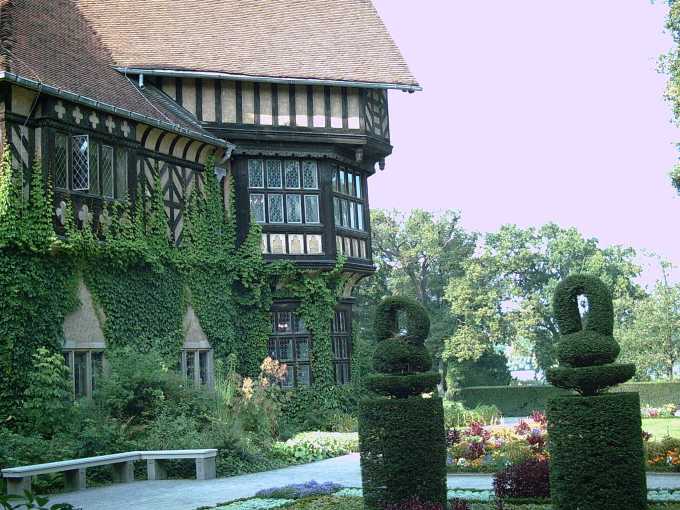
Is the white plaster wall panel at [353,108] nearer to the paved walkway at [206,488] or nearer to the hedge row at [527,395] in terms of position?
the paved walkway at [206,488]

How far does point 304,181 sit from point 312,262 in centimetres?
223

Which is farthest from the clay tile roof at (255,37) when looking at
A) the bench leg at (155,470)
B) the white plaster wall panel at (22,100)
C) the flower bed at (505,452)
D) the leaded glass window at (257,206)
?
the bench leg at (155,470)

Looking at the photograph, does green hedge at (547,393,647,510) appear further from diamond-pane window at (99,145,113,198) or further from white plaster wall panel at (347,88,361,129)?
white plaster wall panel at (347,88,361,129)

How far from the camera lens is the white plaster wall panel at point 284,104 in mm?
24264

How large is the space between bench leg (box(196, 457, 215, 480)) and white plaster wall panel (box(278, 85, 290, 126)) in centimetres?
1065

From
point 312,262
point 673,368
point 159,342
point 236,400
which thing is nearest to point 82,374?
point 159,342

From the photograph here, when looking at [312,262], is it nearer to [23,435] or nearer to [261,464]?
[261,464]

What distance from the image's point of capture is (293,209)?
24.6 metres

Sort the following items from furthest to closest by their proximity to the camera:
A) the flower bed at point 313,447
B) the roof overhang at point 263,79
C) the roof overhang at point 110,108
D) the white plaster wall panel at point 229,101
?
the white plaster wall panel at point 229,101 < the roof overhang at point 263,79 < the flower bed at point 313,447 < the roof overhang at point 110,108

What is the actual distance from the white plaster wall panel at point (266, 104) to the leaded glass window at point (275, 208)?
1948 mm

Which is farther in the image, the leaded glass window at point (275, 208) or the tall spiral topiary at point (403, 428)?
the leaded glass window at point (275, 208)

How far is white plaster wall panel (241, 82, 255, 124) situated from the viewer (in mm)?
23984

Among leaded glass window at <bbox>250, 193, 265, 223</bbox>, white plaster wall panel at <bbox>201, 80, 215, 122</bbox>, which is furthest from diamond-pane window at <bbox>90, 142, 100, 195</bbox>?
leaded glass window at <bbox>250, 193, 265, 223</bbox>

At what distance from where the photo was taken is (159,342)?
68.2 feet
